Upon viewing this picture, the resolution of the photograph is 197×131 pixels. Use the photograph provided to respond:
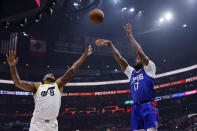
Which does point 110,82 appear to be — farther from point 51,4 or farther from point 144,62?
point 144,62

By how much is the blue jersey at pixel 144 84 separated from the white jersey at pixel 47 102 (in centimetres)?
→ 138

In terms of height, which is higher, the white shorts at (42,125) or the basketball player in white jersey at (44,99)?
the basketball player in white jersey at (44,99)

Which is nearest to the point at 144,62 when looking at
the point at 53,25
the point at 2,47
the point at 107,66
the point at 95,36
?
the point at 2,47

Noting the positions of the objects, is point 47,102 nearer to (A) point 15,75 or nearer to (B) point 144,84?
(A) point 15,75

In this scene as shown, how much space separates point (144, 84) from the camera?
3797 mm

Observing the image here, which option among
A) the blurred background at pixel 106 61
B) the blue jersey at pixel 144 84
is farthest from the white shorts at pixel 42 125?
the blurred background at pixel 106 61

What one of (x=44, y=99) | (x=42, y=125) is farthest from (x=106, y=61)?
(x=42, y=125)

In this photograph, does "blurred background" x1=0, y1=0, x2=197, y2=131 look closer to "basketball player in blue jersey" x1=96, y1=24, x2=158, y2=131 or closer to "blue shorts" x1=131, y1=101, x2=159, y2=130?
"basketball player in blue jersey" x1=96, y1=24, x2=158, y2=131

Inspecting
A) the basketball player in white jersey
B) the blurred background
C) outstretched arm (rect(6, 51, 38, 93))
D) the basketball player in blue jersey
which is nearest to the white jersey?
the basketball player in white jersey

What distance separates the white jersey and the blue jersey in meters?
1.38

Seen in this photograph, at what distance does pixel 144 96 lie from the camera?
146 inches

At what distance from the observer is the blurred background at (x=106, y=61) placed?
2244 cm

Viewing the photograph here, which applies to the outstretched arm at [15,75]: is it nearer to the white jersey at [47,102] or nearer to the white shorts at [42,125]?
the white jersey at [47,102]

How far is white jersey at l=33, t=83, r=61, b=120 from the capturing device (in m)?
3.59
